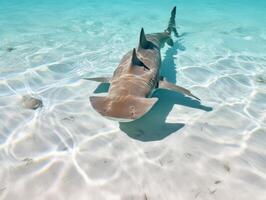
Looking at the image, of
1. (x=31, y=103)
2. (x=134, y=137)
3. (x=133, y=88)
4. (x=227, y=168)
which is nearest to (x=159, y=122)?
(x=134, y=137)

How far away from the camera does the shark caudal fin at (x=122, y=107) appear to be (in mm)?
4117

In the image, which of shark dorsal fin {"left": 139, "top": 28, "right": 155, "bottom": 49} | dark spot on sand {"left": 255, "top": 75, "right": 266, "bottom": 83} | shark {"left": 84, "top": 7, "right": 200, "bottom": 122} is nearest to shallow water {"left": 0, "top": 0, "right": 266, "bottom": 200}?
dark spot on sand {"left": 255, "top": 75, "right": 266, "bottom": 83}

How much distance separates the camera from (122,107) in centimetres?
433

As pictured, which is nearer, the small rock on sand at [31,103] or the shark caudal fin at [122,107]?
the shark caudal fin at [122,107]

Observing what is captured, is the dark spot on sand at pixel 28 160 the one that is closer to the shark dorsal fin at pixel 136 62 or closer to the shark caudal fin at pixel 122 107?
the shark caudal fin at pixel 122 107

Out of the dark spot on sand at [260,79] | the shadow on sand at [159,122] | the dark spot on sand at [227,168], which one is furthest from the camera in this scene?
the dark spot on sand at [260,79]

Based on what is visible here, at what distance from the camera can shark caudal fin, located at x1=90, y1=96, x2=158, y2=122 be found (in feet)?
13.5

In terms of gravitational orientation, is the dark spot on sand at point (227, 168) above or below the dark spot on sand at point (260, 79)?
above

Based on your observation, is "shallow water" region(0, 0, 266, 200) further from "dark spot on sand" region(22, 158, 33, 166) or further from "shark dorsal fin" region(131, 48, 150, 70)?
"shark dorsal fin" region(131, 48, 150, 70)

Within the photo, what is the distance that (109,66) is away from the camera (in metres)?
8.95

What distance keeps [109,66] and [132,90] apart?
4.21 m

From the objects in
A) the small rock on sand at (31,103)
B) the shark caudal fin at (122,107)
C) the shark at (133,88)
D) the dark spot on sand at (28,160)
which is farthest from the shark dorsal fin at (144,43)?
the dark spot on sand at (28,160)

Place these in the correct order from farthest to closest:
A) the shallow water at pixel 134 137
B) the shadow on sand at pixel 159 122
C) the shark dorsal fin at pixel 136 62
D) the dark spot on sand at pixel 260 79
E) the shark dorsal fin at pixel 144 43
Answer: the dark spot on sand at pixel 260 79, the shark dorsal fin at pixel 144 43, the shark dorsal fin at pixel 136 62, the shadow on sand at pixel 159 122, the shallow water at pixel 134 137

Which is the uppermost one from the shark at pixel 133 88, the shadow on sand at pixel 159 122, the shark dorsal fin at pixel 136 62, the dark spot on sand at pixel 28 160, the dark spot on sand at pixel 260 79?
the shark dorsal fin at pixel 136 62
